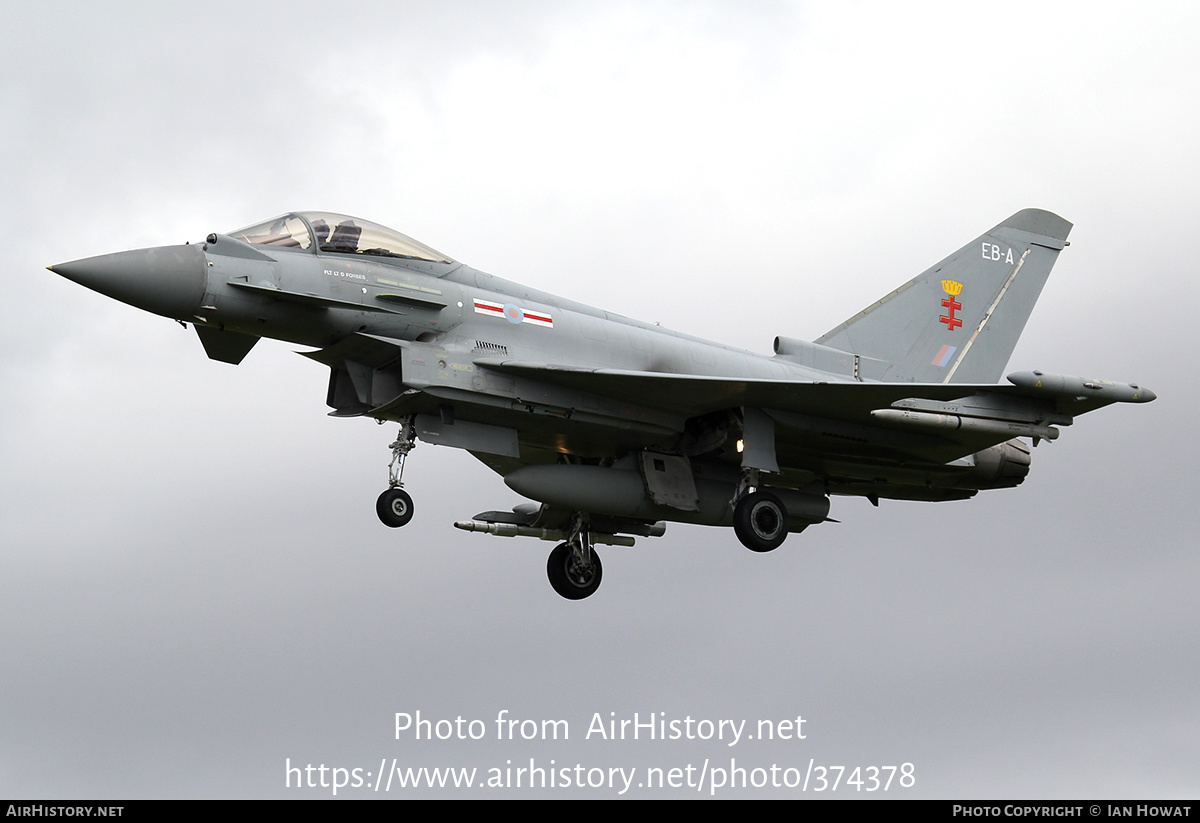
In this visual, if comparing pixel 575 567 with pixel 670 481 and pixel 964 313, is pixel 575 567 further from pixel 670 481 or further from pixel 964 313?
pixel 964 313

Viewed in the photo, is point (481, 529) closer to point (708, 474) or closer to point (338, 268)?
point (708, 474)

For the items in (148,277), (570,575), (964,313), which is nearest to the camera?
(148,277)

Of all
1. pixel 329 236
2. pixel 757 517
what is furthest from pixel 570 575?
pixel 329 236

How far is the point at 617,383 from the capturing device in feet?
65.2

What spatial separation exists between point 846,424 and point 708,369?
7.40ft

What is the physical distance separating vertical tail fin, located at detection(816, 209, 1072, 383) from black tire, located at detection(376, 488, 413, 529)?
27.7 ft

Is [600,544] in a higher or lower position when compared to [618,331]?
lower

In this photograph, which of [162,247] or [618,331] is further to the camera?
[618,331]

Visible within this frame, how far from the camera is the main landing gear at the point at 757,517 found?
67.9 ft

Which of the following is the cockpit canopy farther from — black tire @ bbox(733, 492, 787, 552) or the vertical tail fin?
the vertical tail fin

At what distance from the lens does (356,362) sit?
1941cm

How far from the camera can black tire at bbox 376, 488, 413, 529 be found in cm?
1816

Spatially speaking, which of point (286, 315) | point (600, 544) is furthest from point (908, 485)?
point (286, 315)

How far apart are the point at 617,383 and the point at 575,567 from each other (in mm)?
4962
